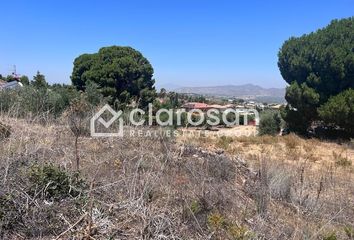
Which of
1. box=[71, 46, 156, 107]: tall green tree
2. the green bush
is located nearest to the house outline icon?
the green bush

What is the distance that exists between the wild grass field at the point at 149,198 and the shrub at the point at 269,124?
1356 cm

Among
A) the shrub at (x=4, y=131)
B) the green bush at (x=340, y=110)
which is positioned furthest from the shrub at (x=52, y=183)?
the green bush at (x=340, y=110)

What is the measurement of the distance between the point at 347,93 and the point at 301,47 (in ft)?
13.1

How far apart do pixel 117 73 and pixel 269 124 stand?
8804 millimetres

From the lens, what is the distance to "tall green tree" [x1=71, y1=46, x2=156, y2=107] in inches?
782

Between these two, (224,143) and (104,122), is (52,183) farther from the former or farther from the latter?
(224,143)

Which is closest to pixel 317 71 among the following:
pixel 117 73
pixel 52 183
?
pixel 117 73

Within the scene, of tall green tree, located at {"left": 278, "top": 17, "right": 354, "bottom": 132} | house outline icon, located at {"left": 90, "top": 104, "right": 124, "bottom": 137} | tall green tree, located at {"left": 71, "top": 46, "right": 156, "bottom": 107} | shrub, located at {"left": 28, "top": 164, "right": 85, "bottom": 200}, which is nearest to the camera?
shrub, located at {"left": 28, "top": 164, "right": 85, "bottom": 200}

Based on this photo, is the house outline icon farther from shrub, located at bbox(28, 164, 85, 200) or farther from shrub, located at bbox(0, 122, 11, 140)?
shrub, located at bbox(28, 164, 85, 200)

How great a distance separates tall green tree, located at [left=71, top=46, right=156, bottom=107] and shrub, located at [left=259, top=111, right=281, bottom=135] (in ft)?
21.2

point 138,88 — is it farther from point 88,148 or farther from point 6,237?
point 6,237

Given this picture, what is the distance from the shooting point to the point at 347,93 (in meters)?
15.1

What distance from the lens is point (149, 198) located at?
304cm

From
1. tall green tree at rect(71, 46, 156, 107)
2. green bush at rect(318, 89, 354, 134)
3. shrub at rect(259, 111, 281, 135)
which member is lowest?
shrub at rect(259, 111, 281, 135)
